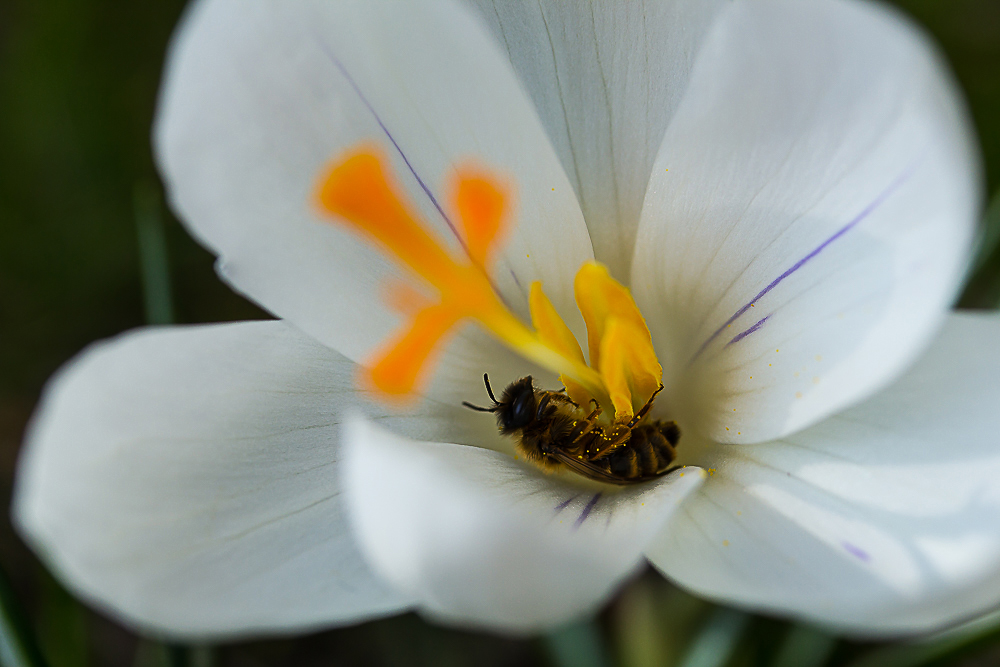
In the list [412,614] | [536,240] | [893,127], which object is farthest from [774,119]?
[412,614]

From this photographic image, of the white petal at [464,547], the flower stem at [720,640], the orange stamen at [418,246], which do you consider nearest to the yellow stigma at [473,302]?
the orange stamen at [418,246]

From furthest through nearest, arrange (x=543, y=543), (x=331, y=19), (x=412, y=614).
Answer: (x=412, y=614), (x=331, y=19), (x=543, y=543)

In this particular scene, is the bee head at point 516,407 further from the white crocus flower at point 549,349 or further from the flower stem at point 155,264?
the flower stem at point 155,264

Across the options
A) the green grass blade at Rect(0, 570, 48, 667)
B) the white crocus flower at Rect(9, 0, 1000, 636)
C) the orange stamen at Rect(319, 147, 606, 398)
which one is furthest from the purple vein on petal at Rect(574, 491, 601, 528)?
the green grass blade at Rect(0, 570, 48, 667)

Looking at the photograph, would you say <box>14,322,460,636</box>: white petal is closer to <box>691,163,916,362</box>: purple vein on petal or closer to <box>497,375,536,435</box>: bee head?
<box>497,375,536,435</box>: bee head

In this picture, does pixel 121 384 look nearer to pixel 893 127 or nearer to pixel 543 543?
pixel 543 543

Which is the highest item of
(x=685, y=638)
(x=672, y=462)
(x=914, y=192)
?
(x=914, y=192)
